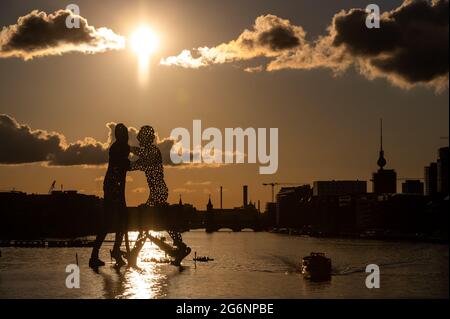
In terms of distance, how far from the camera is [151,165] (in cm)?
7206

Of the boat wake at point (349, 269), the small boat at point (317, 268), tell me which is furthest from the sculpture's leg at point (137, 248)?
the boat wake at point (349, 269)

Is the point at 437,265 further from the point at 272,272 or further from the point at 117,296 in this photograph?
the point at 117,296

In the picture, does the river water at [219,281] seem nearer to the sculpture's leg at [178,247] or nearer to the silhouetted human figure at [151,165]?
the sculpture's leg at [178,247]

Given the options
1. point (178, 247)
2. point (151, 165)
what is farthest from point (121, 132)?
point (178, 247)

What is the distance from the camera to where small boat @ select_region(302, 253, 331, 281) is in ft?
245

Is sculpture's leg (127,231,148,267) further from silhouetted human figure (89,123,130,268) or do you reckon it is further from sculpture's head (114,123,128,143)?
sculpture's head (114,123,128,143)

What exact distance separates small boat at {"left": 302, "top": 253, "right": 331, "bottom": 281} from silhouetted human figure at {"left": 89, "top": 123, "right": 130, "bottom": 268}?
18.4 metres

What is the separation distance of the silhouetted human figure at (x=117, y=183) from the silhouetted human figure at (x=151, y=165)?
4.94 feet

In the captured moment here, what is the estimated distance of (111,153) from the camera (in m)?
69.5

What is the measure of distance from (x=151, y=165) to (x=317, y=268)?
1893cm

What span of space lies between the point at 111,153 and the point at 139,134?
3177 mm

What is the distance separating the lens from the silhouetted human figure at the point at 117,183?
68.8 m

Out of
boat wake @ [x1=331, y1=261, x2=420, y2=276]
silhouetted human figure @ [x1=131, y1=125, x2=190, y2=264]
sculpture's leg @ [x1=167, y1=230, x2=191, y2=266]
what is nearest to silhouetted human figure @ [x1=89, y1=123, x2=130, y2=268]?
silhouetted human figure @ [x1=131, y1=125, x2=190, y2=264]

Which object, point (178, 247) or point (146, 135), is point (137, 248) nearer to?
point (178, 247)
